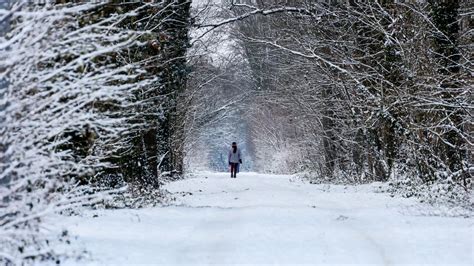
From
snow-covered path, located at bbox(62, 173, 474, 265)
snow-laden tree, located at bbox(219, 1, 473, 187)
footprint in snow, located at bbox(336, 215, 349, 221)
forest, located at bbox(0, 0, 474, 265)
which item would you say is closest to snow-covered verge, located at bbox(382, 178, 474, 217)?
forest, located at bbox(0, 0, 474, 265)

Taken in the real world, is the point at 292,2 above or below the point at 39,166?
above

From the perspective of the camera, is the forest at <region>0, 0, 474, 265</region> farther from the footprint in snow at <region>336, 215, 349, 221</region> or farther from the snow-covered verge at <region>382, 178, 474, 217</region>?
the footprint in snow at <region>336, 215, 349, 221</region>

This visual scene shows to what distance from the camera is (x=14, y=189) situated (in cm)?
524

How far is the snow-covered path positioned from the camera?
6.71 meters

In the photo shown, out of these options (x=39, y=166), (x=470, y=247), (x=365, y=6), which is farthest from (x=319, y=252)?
(x=365, y=6)

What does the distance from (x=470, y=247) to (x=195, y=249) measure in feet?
9.84

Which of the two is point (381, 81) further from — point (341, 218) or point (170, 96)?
point (341, 218)

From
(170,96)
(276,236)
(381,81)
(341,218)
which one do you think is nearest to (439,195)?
(381,81)

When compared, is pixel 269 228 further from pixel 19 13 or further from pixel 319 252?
pixel 19 13

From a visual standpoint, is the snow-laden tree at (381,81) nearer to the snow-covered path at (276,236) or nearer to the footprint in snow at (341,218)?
the snow-covered path at (276,236)

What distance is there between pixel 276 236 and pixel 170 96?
11.2m

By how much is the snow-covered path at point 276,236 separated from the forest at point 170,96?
0.66 metres

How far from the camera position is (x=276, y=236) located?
317 inches

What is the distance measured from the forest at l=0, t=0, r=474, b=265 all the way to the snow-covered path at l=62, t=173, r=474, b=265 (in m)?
0.66
